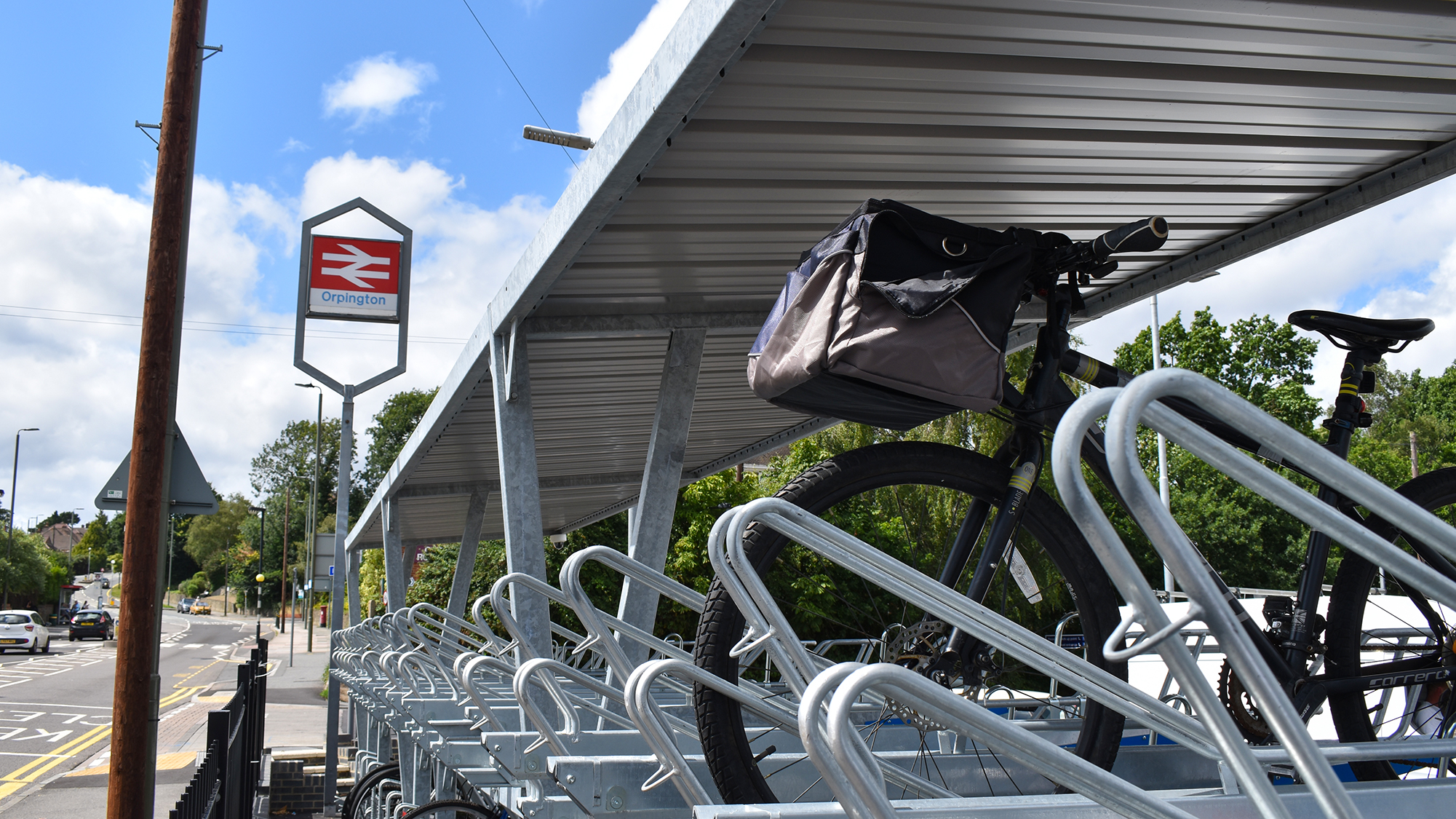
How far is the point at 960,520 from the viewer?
9.16ft

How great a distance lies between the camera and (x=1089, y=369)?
280 cm

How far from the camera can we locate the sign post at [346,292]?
12492 mm

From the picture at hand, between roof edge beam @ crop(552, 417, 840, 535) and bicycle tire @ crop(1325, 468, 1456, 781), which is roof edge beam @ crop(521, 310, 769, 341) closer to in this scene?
roof edge beam @ crop(552, 417, 840, 535)

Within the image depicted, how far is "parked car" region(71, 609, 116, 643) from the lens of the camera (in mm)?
47531

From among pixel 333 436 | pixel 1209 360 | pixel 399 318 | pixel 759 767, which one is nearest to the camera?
pixel 759 767

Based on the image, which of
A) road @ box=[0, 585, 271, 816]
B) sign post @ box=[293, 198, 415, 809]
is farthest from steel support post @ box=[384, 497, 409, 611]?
road @ box=[0, 585, 271, 816]

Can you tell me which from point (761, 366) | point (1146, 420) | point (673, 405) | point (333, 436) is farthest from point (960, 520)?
point (333, 436)

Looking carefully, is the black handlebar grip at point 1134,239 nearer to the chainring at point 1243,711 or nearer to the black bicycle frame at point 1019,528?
the black bicycle frame at point 1019,528

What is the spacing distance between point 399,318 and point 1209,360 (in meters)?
35.5

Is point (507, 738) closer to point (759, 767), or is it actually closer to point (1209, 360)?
point (759, 767)

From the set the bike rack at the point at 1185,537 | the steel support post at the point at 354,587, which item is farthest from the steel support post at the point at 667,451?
the steel support post at the point at 354,587

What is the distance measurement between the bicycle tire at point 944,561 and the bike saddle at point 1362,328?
4.59 ft

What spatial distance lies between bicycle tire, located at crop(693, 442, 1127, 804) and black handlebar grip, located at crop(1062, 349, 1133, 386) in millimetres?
360

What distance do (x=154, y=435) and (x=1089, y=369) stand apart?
21.6 ft
